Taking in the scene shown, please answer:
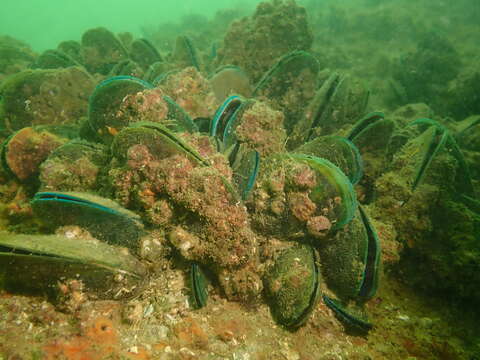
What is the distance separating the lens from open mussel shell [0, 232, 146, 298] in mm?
1752

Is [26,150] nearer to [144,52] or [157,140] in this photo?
[157,140]

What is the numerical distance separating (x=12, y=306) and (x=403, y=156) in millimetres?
4021

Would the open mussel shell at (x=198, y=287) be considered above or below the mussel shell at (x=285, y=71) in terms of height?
below

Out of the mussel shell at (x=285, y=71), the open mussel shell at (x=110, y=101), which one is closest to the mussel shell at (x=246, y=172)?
the open mussel shell at (x=110, y=101)

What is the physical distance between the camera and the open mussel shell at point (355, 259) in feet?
7.72

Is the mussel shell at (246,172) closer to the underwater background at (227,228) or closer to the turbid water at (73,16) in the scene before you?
the underwater background at (227,228)

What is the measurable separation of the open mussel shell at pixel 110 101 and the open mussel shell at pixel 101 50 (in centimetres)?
435

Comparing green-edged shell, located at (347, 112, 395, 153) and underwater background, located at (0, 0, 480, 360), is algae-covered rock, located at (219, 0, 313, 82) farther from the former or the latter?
green-edged shell, located at (347, 112, 395, 153)

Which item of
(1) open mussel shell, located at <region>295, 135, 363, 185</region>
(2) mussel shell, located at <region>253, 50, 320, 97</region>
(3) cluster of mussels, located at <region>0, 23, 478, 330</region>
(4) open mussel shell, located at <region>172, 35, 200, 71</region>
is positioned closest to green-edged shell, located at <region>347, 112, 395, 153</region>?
(3) cluster of mussels, located at <region>0, 23, 478, 330</region>

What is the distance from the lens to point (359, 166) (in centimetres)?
283

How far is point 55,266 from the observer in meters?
1.81

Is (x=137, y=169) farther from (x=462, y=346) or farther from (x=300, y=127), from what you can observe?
(x=462, y=346)

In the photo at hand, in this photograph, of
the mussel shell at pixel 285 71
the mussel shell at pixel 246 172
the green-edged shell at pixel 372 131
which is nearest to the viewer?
the mussel shell at pixel 246 172

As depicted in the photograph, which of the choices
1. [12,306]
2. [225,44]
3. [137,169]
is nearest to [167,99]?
[137,169]
